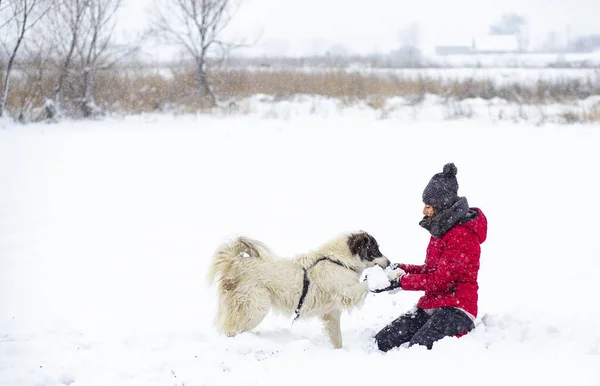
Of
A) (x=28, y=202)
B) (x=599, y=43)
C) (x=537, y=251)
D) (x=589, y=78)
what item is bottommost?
(x=537, y=251)

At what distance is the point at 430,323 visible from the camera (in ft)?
14.1

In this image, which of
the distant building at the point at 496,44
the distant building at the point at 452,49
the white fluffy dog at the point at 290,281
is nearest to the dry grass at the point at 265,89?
the white fluffy dog at the point at 290,281

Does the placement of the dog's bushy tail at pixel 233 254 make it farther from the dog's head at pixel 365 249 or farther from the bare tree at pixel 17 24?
the bare tree at pixel 17 24

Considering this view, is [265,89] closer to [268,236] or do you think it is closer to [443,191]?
[268,236]

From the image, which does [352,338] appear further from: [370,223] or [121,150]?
[121,150]

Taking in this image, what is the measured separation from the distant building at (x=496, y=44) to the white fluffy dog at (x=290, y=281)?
4551 centimetres

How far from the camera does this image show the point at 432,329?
426 centimetres

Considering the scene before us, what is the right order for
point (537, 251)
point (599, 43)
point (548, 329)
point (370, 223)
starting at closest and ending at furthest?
point (548, 329)
point (537, 251)
point (370, 223)
point (599, 43)

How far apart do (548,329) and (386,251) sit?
12.0 ft

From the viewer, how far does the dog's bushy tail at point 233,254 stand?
191 inches

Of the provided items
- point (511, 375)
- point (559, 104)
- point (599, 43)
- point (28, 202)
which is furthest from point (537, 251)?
point (599, 43)

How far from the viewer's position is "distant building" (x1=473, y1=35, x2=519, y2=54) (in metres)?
49.0

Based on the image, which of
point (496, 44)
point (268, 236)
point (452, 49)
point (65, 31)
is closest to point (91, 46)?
point (65, 31)

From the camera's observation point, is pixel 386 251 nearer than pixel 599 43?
Yes
